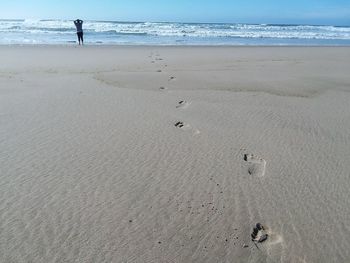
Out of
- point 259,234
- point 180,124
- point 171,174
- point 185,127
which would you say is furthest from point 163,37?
point 259,234

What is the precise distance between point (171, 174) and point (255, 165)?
1083 millimetres

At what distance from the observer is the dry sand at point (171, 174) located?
304 cm

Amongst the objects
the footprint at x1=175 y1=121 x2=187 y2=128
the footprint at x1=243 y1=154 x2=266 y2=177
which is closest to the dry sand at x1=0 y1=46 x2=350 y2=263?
the footprint at x1=243 y1=154 x2=266 y2=177

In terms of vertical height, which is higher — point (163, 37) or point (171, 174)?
point (171, 174)

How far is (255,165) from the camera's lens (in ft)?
14.9

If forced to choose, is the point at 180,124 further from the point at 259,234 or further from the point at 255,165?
the point at 259,234

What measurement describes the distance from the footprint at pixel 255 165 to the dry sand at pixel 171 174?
0.04ft

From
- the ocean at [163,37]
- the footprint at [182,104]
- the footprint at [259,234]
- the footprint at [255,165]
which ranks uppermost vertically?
the footprint at [259,234]

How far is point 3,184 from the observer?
12.8ft

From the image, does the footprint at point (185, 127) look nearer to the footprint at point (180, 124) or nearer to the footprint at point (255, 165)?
the footprint at point (180, 124)

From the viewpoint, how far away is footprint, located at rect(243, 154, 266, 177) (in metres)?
4.35

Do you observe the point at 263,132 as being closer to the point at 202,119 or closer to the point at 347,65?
the point at 202,119

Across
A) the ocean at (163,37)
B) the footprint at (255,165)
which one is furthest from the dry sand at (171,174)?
the ocean at (163,37)

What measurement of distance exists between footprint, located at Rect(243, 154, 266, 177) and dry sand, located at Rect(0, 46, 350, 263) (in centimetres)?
1
